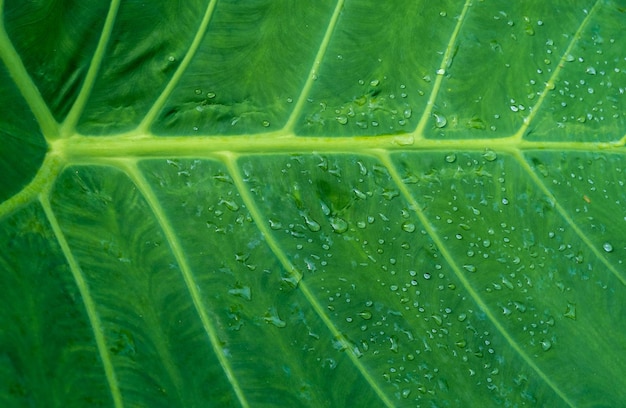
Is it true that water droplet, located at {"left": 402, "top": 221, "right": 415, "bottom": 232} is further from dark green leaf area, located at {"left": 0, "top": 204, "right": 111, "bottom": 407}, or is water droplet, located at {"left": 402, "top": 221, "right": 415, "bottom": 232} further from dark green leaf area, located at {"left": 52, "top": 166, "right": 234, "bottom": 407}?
dark green leaf area, located at {"left": 0, "top": 204, "right": 111, "bottom": 407}

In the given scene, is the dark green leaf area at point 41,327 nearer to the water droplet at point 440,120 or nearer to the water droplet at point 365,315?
the water droplet at point 365,315

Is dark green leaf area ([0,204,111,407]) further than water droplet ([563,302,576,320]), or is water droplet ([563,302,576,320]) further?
water droplet ([563,302,576,320])

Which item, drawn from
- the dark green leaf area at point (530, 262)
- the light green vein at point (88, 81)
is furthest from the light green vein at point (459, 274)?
the light green vein at point (88, 81)

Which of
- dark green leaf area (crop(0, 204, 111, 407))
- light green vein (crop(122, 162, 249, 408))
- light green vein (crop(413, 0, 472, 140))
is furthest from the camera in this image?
light green vein (crop(413, 0, 472, 140))

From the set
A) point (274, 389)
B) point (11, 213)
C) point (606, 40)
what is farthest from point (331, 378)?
point (606, 40)

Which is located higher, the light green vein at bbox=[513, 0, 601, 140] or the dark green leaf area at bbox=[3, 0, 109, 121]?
the dark green leaf area at bbox=[3, 0, 109, 121]

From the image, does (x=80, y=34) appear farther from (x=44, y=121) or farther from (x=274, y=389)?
(x=274, y=389)

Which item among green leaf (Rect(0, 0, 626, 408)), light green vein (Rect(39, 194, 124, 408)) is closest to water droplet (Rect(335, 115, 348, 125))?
green leaf (Rect(0, 0, 626, 408))
